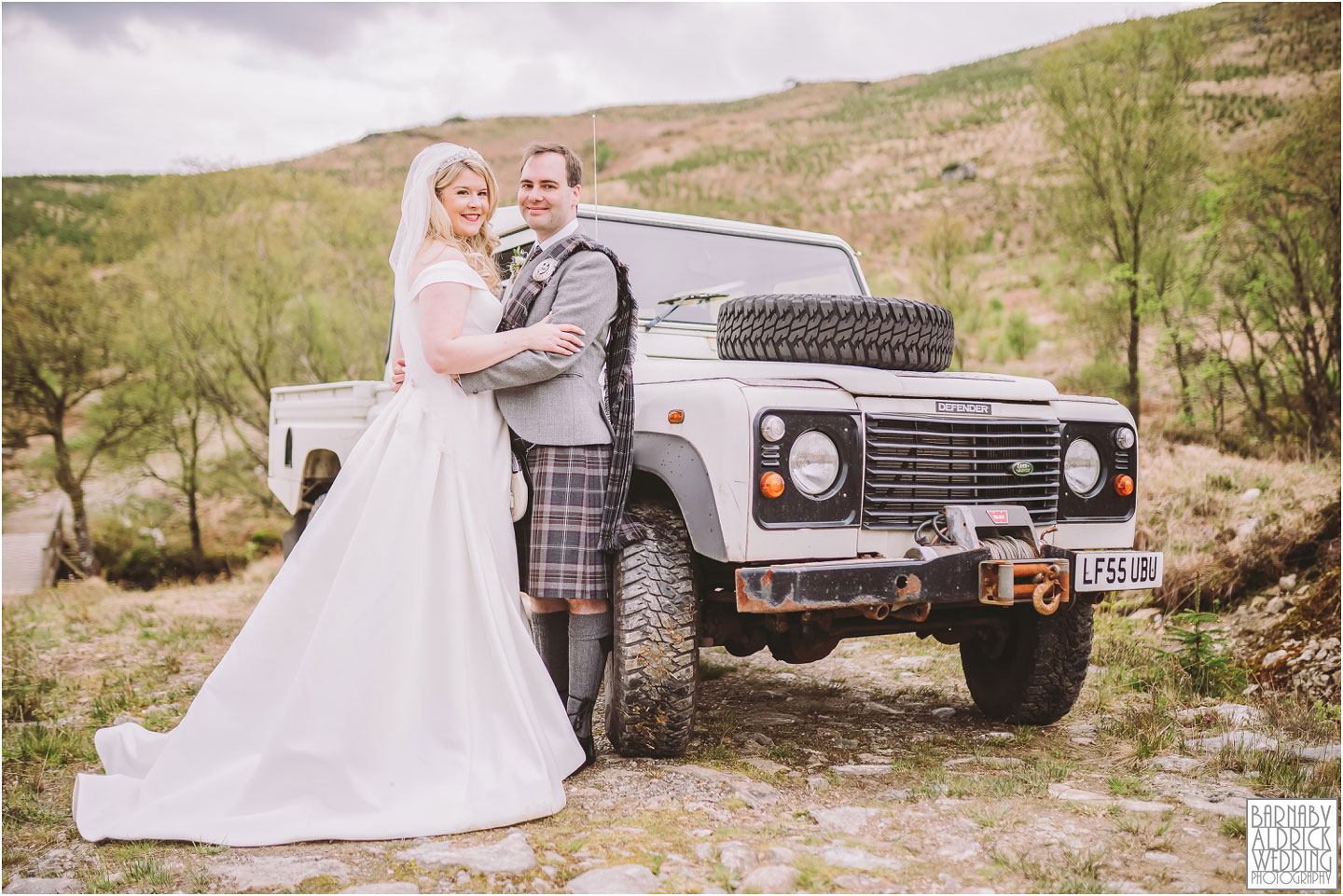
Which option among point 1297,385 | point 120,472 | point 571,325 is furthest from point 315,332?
point 571,325

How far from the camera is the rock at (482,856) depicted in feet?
7.94

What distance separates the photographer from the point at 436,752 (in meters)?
2.86

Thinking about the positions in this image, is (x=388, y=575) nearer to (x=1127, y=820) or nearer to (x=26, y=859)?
(x=26, y=859)

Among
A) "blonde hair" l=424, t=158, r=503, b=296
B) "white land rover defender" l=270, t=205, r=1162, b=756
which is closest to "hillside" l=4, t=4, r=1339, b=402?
"white land rover defender" l=270, t=205, r=1162, b=756

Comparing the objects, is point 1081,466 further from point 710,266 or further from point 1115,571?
point 710,266

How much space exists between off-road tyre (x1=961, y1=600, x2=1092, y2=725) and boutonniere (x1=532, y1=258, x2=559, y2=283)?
2176 mm

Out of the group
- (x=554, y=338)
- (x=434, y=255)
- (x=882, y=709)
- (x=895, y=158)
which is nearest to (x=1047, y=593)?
(x=882, y=709)

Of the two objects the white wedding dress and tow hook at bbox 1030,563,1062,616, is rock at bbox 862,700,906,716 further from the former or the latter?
the white wedding dress

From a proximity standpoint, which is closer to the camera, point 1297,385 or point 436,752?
point 436,752

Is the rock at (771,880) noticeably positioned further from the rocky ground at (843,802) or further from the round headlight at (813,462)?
the round headlight at (813,462)

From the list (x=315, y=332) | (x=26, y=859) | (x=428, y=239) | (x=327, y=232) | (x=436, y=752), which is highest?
(x=327, y=232)

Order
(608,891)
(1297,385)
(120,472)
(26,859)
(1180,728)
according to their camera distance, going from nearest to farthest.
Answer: (608,891)
(26,859)
(1180,728)
(1297,385)
(120,472)

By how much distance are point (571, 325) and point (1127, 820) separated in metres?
2.19

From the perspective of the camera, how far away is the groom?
10.4 feet
